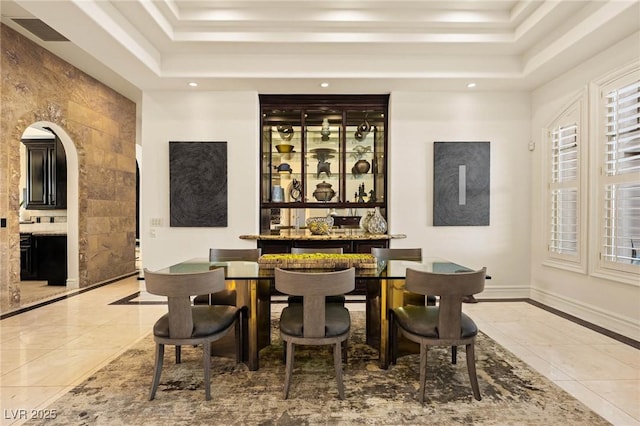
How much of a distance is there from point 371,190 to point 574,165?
2.49m

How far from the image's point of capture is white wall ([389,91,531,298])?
16.0 ft

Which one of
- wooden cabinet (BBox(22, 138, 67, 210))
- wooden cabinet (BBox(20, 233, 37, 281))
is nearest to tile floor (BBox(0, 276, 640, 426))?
wooden cabinet (BBox(20, 233, 37, 281))

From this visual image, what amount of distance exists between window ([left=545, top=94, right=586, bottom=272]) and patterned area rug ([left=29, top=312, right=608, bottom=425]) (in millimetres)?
2093

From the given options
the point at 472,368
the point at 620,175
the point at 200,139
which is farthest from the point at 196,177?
the point at 620,175

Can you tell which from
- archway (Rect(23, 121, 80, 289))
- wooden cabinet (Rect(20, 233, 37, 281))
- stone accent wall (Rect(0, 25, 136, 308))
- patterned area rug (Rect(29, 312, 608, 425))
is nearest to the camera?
patterned area rug (Rect(29, 312, 608, 425))

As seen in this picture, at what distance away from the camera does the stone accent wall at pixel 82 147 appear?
4191 mm

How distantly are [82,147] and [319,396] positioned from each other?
541cm

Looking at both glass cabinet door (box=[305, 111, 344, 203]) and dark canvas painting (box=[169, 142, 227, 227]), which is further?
glass cabinet door (box=[305, 111, 344, 203])

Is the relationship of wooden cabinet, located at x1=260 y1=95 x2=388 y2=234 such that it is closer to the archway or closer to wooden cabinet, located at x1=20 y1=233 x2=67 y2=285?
the archway

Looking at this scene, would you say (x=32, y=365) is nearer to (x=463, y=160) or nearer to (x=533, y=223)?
(x=463, y=160)

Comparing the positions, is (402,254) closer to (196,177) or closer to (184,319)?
(184,319)

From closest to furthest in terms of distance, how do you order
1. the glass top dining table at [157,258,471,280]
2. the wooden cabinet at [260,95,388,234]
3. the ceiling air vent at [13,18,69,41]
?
the glass top dining table at [157,258,471,280], the ceiling air vent at [13,18,69,41], the wooden cabinet at [260,95,388,234]

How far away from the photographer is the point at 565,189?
14.0 ft

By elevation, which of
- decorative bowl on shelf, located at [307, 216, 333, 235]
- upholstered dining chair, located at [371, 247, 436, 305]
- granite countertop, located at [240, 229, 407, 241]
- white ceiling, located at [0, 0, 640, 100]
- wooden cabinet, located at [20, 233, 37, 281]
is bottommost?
wooden cabinet, located at [20, 233, 37, 281]
